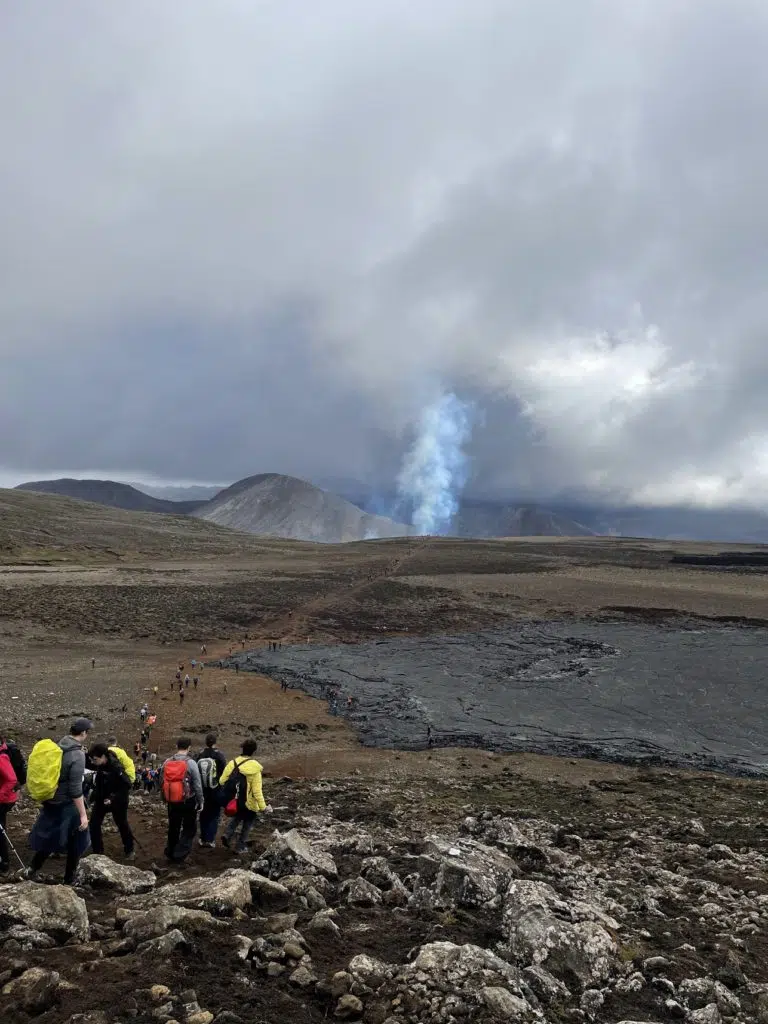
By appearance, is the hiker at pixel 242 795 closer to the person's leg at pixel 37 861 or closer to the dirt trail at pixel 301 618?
the person's leg at pixel 37 861

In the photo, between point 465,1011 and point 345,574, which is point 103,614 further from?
point 465,1011

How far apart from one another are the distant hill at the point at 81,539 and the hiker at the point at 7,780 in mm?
75487

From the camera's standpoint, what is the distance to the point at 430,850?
394 inches

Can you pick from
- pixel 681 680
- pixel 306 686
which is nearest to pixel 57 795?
pixel 306 686

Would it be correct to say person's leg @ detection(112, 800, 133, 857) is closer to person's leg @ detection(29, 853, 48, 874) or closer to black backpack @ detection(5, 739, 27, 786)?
person's leg @ detection(29, 853, 48, 874)

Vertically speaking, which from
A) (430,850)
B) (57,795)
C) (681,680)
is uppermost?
(57,795)

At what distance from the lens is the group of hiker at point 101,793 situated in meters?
8.46

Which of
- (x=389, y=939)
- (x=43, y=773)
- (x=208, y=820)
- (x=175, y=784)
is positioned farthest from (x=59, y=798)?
(x=389, y=939)

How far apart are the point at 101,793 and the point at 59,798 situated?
1023 mm

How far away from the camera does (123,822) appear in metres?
9.72

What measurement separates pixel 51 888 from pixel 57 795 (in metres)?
1.60

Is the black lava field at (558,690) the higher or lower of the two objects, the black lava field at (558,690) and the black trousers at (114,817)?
the lower

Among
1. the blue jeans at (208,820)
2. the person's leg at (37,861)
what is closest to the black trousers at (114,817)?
the person's leg at (37,861)

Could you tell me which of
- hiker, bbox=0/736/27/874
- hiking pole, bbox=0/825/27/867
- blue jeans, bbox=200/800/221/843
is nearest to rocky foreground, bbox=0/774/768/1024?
blue jeans, bbox=200/800/221/843
